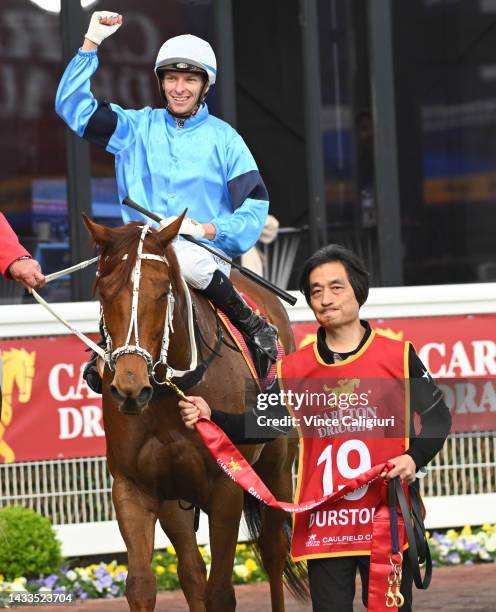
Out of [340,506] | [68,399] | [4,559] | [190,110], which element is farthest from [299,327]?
[340,506]

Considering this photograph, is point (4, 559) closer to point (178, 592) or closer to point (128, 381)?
point (178, 592)

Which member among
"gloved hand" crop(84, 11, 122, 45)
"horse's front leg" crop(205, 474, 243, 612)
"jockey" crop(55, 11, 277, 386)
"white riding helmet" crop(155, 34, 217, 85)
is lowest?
"horse's front leg" crop(205, 474, 243, 612)

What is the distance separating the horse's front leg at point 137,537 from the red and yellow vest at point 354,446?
105cm

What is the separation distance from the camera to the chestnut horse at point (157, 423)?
4.95 meters

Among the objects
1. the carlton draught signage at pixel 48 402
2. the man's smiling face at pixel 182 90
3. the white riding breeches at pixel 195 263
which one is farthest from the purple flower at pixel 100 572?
the man's smiling face at pixel 182 90

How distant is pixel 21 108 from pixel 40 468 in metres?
2.94

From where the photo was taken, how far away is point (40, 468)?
8641mm

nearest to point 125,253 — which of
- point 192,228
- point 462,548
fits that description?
point 192,228

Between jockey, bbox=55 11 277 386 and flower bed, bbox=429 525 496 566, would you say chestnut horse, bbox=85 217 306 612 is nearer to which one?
jockey, bbox=55 11 277 386

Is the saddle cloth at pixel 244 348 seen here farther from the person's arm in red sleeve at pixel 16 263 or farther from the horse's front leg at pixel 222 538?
the person's arm in red sleeve at pixel 16 263

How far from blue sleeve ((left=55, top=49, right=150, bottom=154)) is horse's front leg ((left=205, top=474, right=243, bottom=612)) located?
1.54 metres

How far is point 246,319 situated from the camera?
6.12m

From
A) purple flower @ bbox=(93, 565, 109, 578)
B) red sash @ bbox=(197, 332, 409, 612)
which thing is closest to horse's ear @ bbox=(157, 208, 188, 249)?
red sash @ bbox=(197, 332, 409, 612)

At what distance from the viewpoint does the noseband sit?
16.0ft
